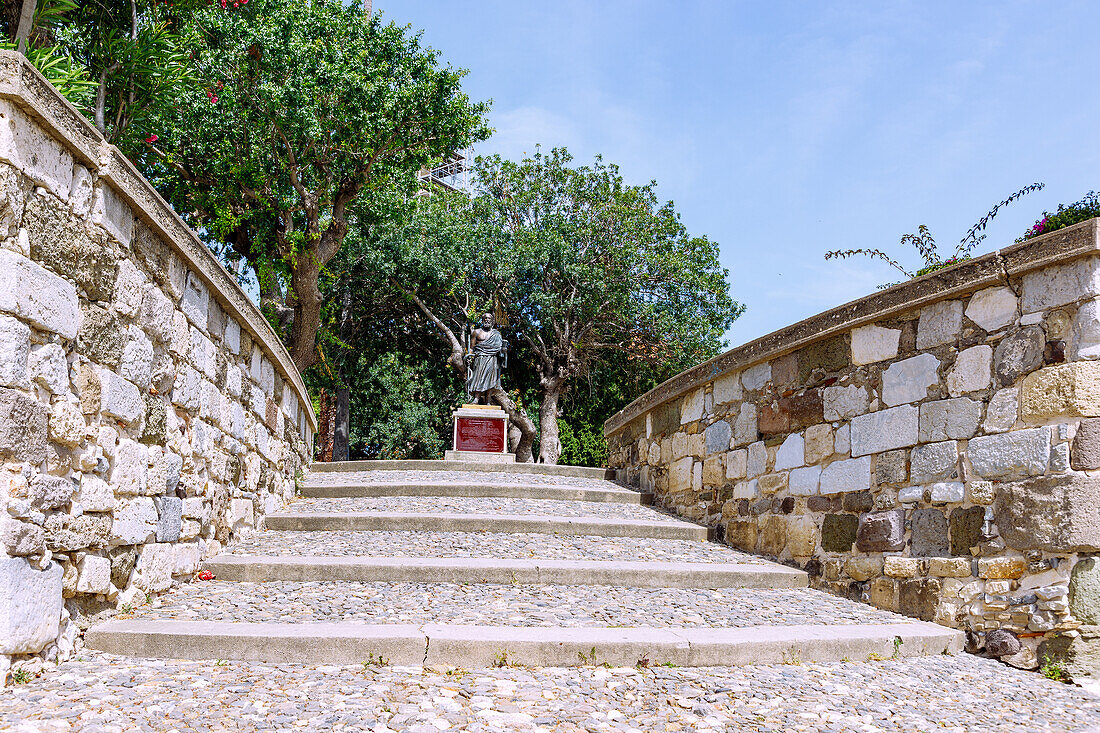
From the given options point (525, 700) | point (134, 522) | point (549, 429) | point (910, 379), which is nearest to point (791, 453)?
point (910, 379)

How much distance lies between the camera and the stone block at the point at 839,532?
480cm

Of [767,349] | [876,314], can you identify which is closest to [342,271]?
[767,349]

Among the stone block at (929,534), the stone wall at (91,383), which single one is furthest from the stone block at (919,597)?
the stone wall at (91,383)

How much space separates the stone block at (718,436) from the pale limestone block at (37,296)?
4574mm

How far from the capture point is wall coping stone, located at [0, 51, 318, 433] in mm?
2789

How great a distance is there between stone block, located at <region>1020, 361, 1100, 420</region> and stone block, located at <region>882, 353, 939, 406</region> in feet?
1.84

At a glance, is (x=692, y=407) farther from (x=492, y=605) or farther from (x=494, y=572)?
(x=492, y=605)

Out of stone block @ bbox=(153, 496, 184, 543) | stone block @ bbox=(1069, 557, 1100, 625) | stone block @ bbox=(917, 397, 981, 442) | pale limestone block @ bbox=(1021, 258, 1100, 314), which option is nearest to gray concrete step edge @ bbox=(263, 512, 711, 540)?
stone block @ bbox=(153, 496, 184, 543)

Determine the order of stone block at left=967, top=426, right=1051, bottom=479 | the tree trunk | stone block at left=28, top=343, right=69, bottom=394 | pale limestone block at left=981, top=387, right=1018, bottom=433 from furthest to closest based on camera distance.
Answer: the tree trunk → pale limestone block at left=981, top=387, right=1018, bottom=433 → stone block at left=967, top=426, right=1051, bottom=479 → stone block at left=28, top=343, right=69, bottom=394

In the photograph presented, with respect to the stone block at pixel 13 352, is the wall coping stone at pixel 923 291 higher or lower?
higher

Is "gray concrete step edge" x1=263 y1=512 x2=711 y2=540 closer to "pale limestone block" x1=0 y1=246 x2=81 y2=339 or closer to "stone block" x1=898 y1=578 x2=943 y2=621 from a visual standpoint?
"stone block" x1=898 y1=578 x2=943 y2=621

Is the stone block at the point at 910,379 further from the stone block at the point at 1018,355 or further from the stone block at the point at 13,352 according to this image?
the stone block at the point at 13,352

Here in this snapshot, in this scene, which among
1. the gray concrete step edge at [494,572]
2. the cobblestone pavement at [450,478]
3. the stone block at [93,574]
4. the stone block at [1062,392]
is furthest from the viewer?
the cobblestone pavement at [450,478]

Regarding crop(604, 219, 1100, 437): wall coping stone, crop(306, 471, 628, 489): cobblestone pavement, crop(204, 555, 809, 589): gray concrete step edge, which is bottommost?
crop(204, 555, 809, 589): gray concrete step edge
